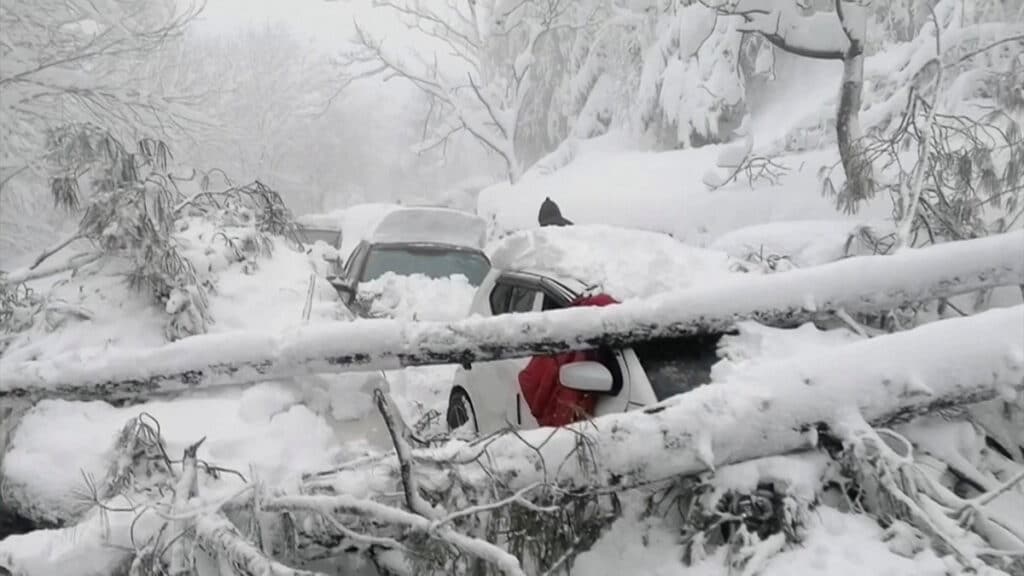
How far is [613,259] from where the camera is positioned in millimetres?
4641

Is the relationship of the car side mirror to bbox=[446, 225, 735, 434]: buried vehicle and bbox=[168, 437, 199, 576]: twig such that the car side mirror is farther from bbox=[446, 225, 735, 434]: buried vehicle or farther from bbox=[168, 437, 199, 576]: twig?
bbox=[168, 437, 199, 576]: twig

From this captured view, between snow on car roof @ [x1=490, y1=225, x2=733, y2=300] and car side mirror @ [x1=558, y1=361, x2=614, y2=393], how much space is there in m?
0.76

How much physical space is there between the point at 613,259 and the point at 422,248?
5.44 m

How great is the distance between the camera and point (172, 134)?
1310cm

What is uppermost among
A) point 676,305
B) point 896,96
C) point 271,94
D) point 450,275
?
point 271,94

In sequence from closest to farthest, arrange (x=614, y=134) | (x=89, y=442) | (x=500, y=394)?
(x=89, y=442) → (x=500, y=394) → (x=614, y=134)

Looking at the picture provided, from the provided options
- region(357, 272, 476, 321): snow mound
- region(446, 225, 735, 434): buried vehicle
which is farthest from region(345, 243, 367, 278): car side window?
region(446, 225, 735, 434): buried vehicle

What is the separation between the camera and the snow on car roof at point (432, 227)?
10195 millimetres

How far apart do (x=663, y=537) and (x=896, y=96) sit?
814 cm

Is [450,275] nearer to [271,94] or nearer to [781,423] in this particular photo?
[781,423]

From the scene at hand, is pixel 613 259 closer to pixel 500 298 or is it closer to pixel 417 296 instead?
pixel 500 298

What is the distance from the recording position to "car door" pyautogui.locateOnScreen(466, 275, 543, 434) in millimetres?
4504

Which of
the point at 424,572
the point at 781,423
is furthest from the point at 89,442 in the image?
the point at 781,423

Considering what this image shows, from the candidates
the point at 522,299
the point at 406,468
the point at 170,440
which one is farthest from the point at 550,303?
the point at 170,440
